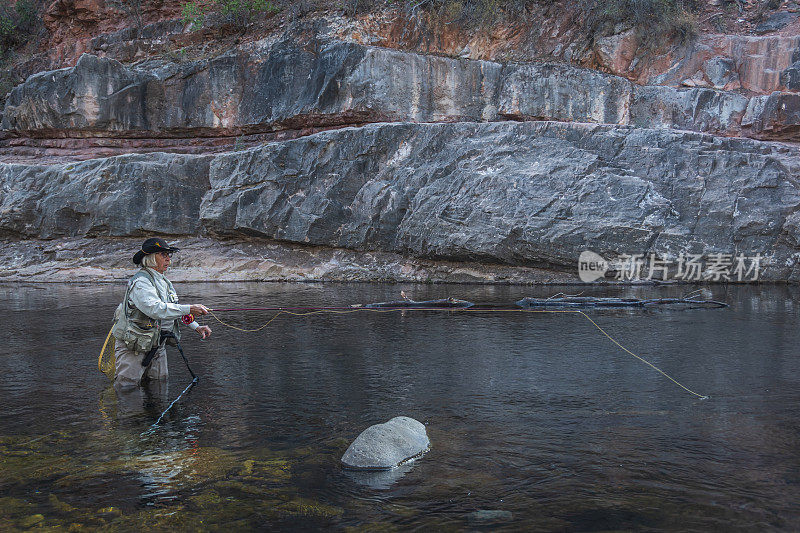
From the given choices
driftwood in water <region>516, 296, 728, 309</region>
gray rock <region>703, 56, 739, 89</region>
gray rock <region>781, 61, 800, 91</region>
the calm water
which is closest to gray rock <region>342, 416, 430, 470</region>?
the calm water

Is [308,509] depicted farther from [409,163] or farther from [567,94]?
[567,94]

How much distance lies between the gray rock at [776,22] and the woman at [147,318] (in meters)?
27.5

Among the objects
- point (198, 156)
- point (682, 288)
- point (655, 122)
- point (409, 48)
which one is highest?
point (409, 48)

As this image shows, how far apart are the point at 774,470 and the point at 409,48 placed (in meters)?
24.5

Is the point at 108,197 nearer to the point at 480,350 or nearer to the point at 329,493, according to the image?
the point at 480,350

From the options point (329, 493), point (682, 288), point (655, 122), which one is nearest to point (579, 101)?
point (655, 122)

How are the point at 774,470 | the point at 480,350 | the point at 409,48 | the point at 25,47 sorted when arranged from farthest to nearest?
the point at 25,47, the point at 409,48, the point at 480,350, the point at 774,470

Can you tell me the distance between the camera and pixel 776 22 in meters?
26.3

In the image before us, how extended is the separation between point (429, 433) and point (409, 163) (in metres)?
17.9

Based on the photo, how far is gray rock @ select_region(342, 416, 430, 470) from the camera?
4.97 metres

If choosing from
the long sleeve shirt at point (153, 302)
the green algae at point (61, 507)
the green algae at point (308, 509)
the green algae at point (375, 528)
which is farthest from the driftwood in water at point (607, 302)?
the green algae at point (61, 507)

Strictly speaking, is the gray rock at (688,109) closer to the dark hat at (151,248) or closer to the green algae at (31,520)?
the dark hat at (151,248)

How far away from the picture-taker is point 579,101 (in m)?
24.7

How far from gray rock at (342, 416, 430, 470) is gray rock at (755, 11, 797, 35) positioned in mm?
27770
